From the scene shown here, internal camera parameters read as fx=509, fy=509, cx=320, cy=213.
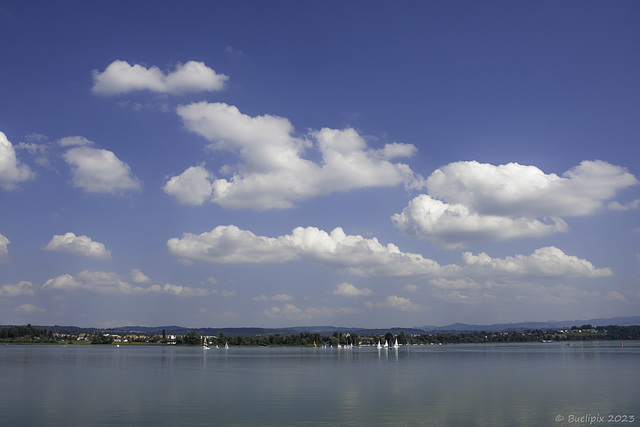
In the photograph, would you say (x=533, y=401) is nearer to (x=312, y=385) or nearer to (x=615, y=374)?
(x=312, y=385)

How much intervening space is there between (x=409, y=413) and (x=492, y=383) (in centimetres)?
2614

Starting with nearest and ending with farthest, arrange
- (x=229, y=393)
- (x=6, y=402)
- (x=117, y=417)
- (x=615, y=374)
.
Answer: (x=117, y=417), (x=6, y=402), (x=229, y=393), (x=615, y=374)

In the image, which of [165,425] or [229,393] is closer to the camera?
[165,425]

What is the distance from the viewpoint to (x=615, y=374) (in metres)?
70.9

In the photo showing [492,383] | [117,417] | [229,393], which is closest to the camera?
[117,417]

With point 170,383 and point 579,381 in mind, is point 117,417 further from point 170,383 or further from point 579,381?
point 579,381

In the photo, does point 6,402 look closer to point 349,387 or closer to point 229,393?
point 229,393

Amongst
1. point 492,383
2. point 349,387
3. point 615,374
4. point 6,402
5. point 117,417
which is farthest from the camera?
point 615,374

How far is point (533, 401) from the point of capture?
144 feet

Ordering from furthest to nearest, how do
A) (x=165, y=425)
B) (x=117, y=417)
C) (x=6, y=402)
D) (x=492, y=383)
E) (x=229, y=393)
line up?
(x=492, y=383) → (x=229, y=393) → (x=6, y=402) → (x=117, y=417) → (x=165, y=425)

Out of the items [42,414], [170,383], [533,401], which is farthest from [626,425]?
[170,383]

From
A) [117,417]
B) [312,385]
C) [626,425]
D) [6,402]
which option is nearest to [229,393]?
[312,385]

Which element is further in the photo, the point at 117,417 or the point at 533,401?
the point at 533,401

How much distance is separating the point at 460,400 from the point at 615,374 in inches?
1546
